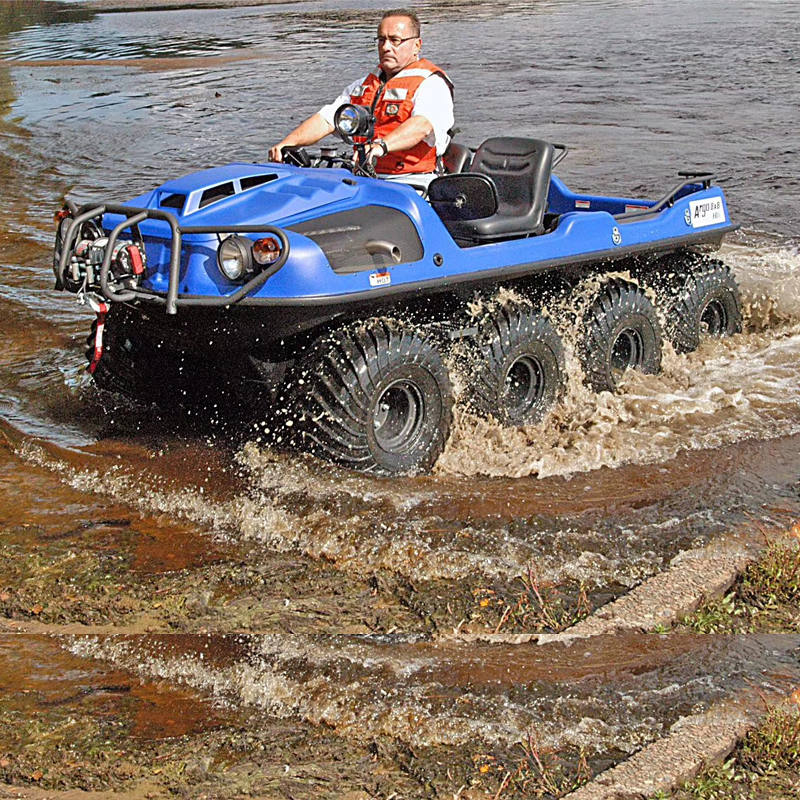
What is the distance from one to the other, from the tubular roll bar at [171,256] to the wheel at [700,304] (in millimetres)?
2751

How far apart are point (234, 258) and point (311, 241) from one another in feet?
0.97

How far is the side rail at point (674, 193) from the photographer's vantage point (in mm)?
6125

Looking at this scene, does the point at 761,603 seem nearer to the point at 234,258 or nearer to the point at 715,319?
the point at 234,258

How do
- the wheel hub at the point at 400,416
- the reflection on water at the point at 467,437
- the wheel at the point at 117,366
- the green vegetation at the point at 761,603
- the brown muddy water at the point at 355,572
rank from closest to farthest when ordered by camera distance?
1. the brown muddy water at the point at 355,572
2. the green vegetation at the point at 761,603
3. the reflection on water at the point at 467,437
4. the wheel hub at the point at 400,416
5. the wheel at the point at 117,366

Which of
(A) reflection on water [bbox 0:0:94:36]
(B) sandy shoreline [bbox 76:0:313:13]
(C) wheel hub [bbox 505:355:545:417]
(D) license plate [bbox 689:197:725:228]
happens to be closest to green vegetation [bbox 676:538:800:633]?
(C) wheel hub [bbox 505:355:545:417]

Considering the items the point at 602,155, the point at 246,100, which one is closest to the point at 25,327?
the point at 602,155

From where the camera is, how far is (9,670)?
135 inches

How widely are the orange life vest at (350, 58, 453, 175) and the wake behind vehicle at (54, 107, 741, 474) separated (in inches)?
9.1

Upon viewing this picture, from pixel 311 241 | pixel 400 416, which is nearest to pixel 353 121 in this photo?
pixel 311 241

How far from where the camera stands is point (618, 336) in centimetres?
582

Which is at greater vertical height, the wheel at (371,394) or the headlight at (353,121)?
the headlight at (353,121)

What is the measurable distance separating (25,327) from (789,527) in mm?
4581

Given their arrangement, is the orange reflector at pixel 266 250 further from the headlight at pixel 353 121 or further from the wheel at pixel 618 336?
the wheel at pixel 618 336

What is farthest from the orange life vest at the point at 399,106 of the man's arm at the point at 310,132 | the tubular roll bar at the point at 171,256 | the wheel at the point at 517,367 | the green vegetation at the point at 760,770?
the green vegetation at the point at 760,770
